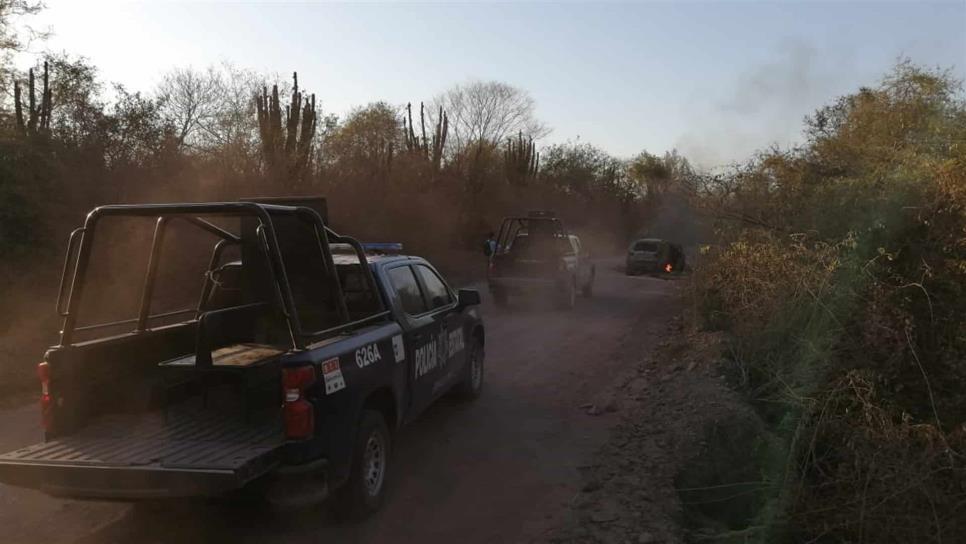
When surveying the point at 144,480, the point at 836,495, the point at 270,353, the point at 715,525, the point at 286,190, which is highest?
the point at 286,190

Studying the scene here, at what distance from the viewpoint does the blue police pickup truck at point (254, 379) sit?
4.05m

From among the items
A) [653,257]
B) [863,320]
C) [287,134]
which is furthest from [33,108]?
[653,257]

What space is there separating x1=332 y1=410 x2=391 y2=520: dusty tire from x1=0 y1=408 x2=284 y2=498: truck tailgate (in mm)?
531

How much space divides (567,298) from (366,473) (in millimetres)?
12019

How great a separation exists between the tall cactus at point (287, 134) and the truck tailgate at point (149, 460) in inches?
717

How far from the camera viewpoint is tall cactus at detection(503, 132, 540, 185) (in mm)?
47969

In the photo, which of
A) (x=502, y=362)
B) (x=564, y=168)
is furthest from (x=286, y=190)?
(x=564, y=168)

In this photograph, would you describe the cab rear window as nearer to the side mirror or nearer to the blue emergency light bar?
the blue emergency light bar

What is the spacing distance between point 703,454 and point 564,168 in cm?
5694

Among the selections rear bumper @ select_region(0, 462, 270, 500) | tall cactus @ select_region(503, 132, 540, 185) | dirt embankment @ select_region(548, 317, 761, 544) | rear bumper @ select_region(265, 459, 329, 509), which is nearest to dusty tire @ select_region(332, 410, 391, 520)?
rear bumper @ select_region(265, 459, 329, 509)

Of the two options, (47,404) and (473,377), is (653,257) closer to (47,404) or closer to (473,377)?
(473,377)

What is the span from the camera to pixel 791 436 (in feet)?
17.3

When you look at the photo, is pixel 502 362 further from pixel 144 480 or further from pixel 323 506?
pixel 144 480

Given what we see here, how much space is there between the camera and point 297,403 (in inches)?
162
